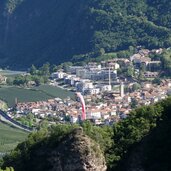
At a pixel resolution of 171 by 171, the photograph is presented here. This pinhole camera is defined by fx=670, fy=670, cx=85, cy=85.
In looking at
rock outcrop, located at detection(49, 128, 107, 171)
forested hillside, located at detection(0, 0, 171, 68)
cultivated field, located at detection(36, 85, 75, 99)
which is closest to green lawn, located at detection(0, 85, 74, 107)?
cultivated field, located at detection(36, 85, 75, 99)

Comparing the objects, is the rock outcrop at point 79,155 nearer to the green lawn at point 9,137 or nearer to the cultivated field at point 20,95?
the green lawn at point 9,137

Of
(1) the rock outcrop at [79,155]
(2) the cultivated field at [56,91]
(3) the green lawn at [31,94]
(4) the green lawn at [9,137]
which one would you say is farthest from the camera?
(2) the cultivated field at [56,91]

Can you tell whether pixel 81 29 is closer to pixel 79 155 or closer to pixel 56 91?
pixel 56 91

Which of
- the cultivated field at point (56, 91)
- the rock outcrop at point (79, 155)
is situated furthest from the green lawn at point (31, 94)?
the rock outcrop at point (79, 155)

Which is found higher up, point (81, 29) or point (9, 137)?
point (81, 29)

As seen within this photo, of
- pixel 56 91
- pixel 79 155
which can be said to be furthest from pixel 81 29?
pixel 79 155

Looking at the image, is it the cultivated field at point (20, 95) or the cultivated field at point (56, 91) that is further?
the cultivated field at point (56, 91)

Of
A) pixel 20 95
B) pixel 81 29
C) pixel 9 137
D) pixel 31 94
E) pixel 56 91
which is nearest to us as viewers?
pixel 9 137
